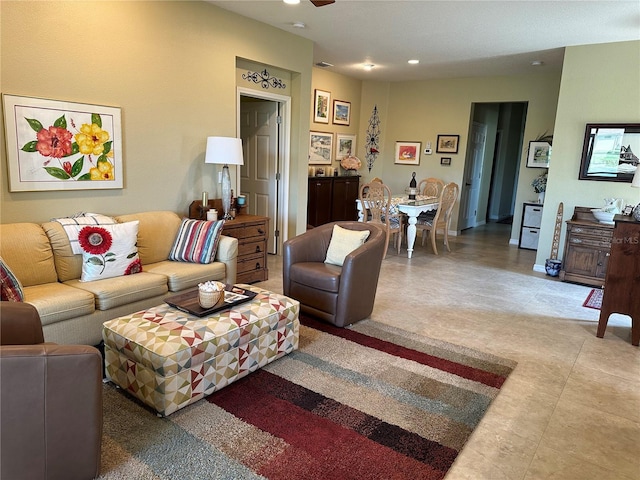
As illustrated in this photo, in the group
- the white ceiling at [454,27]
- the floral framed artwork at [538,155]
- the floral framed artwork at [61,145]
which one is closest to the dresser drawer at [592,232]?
the white ceiling at [454,27]

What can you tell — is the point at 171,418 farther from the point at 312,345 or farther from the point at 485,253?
the point at 485,253

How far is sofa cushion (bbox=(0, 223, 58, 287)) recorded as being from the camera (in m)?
2.78

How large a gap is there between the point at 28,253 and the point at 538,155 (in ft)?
23.1

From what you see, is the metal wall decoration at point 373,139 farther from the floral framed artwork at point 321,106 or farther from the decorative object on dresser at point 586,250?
the decorative object on dresser at point 586,250

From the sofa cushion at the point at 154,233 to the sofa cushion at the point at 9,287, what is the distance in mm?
1065

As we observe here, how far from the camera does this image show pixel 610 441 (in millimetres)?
2148

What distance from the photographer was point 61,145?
3.22 m

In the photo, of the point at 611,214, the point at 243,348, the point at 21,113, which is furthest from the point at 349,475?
the point at 611,214

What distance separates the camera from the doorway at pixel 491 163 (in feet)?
26.3

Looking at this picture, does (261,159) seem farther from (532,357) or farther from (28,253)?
(532,357)

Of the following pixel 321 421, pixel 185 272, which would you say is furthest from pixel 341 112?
pixel 321 421

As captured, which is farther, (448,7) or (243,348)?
(448,7)

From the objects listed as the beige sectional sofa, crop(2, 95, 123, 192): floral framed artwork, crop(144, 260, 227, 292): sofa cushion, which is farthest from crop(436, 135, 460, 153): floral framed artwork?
crop(2, 95, 123, 192): floral framed artwork

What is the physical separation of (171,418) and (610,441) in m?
2.26
